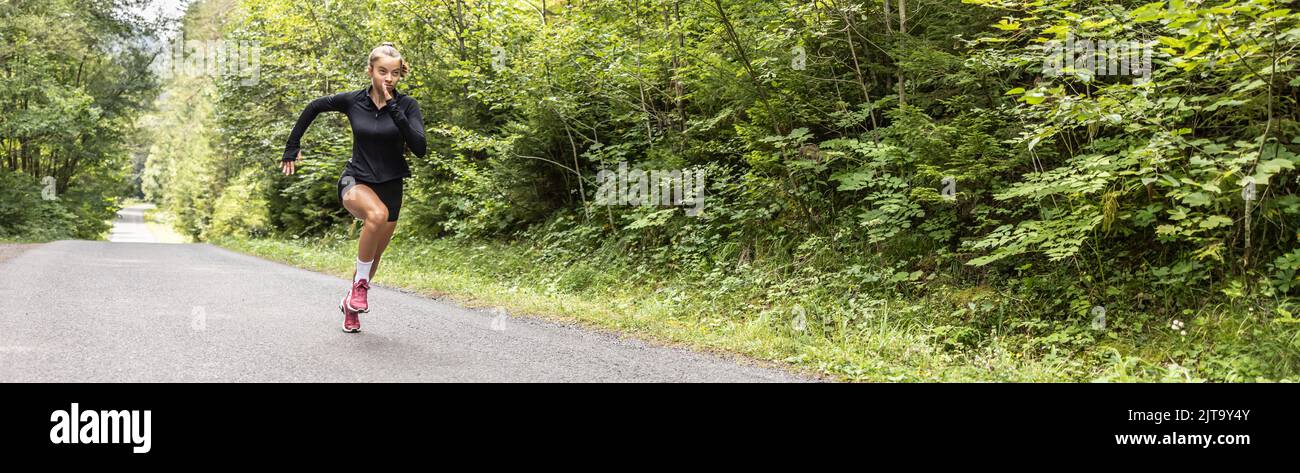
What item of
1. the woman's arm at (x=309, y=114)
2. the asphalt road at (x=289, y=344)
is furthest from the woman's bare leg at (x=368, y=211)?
the asphalt road at (x=289, y=344)

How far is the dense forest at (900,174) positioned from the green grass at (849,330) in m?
0.04

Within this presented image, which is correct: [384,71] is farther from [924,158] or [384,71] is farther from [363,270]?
[924,158]

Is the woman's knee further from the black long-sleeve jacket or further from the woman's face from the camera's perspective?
the woman's face

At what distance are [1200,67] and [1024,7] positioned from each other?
1.38m

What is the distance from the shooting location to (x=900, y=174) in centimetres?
764

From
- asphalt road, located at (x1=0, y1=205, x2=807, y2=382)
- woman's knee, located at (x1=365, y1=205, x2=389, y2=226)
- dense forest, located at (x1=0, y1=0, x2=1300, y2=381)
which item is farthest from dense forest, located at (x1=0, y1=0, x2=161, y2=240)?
woman's knee, located at (x1=365, y1=205, x2=389, y2=226)

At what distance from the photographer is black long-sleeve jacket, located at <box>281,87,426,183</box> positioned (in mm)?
5219

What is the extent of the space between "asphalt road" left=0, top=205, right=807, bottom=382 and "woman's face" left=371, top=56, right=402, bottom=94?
1.85 metres

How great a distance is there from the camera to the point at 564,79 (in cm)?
1145

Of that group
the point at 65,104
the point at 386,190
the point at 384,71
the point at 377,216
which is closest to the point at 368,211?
the point at 377,216

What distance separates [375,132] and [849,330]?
4.23m
